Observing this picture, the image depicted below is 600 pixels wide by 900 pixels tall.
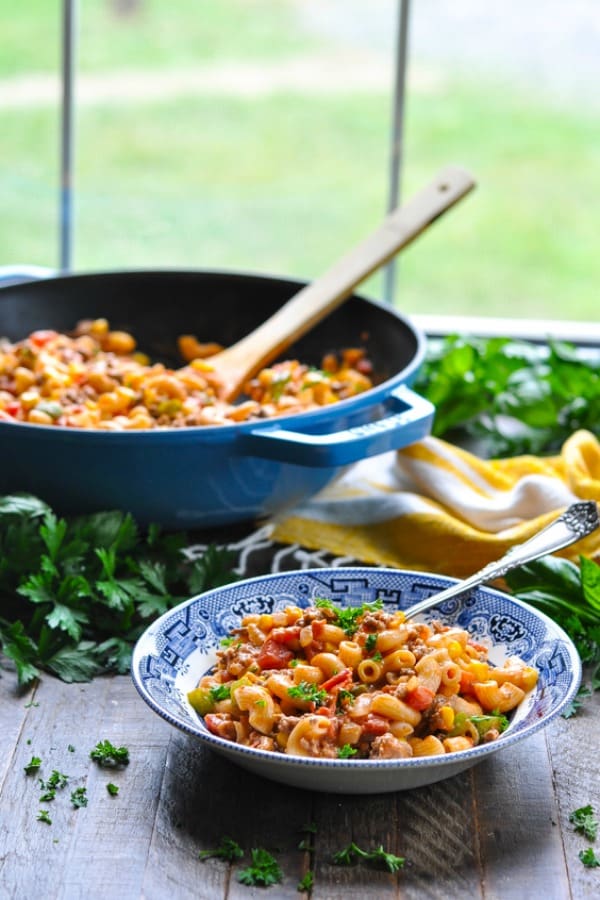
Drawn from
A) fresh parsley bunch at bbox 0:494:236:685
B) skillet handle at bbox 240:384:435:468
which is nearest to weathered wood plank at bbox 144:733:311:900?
fresh parsley bunch at bbox 0:494:236:685

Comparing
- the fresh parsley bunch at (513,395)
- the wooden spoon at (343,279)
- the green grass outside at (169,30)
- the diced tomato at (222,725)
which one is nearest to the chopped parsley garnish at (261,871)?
the diced tomato at (222,725)

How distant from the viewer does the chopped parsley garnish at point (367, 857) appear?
1.12m

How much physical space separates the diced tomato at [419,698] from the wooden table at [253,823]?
9cm

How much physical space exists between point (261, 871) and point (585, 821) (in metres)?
0.30

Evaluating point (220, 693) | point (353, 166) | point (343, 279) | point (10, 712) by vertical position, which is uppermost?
point (343, 279)

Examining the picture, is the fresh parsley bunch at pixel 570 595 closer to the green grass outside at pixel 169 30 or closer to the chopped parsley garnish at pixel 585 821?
the chopped parsley garnish at pixel 585 821

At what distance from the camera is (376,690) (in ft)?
4.06

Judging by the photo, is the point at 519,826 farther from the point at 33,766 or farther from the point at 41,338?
the point at 41,338

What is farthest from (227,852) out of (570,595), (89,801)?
(570,595)

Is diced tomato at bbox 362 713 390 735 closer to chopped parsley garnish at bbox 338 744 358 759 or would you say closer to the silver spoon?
chopped parsley garnish at bbox 338 744 358 759

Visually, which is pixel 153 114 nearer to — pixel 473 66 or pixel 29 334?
pixel 473 66

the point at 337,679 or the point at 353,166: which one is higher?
the point at 337,679

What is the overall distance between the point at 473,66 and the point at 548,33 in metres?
0.41

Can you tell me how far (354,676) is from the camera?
1.25m
